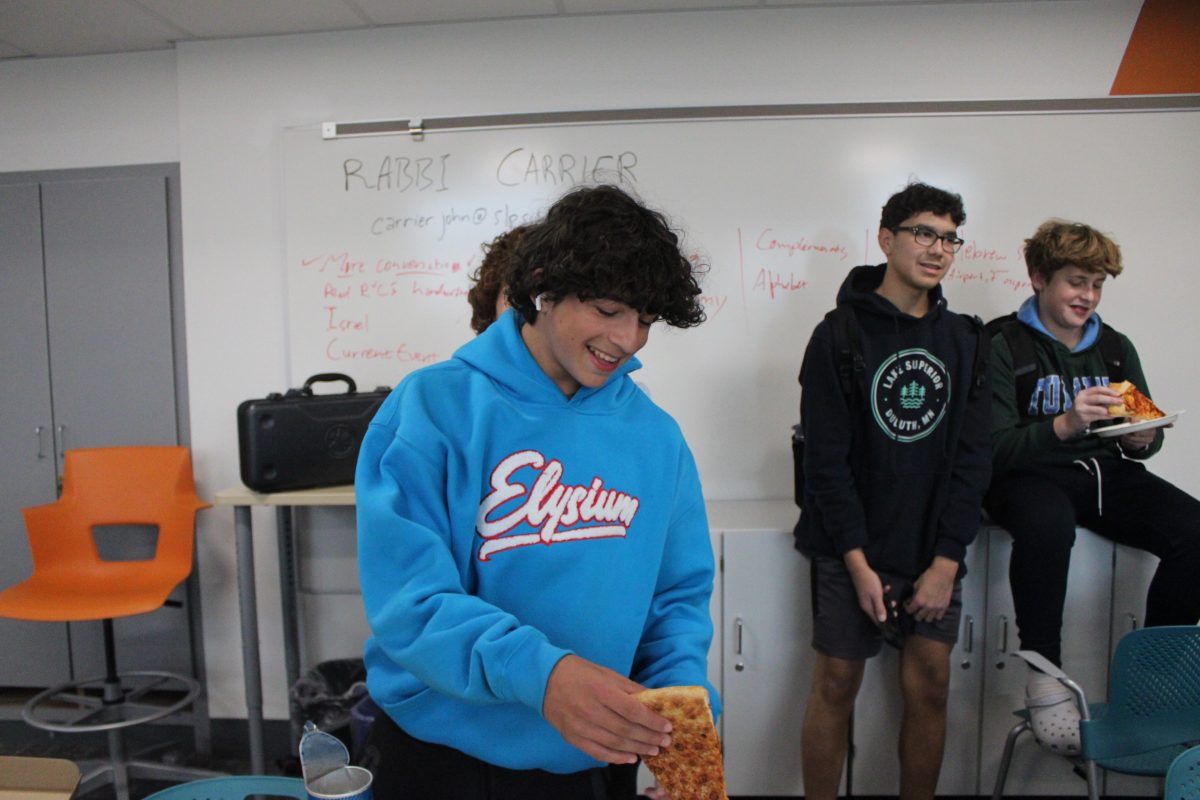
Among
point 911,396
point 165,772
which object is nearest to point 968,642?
point 911,396

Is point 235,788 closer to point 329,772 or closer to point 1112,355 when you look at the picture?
point 329,772

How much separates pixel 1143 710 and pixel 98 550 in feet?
11.3

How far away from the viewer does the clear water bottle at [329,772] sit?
80cm

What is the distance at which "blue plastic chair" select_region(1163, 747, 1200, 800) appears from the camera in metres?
1.07

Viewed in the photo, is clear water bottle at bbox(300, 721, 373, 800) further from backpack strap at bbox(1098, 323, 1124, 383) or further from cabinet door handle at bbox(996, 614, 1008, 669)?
backpack strap at bbox(1098, 323, 1124, 383)

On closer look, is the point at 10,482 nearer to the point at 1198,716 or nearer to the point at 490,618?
the point at 490,618

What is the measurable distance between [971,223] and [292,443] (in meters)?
2.42

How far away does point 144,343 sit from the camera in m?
2.83

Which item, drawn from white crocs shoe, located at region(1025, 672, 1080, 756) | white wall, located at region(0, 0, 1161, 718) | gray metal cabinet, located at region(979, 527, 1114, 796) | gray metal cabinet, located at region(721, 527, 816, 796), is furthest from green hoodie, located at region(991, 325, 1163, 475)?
white wall, located at region(0, 0, 1161, 718)

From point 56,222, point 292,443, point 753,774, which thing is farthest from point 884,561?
point 56,222

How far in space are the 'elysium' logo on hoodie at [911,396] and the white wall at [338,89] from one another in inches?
45.8

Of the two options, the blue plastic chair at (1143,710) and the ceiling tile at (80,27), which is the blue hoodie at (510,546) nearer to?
the blue plastic chair at (1143,710)

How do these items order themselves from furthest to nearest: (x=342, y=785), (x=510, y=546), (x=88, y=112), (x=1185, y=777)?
1. (x=88, y=112)
2. (x=1185, y=777)
3. (x=510, y=546)
4. (x=342, y=785)

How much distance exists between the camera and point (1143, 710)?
5.54 ft
